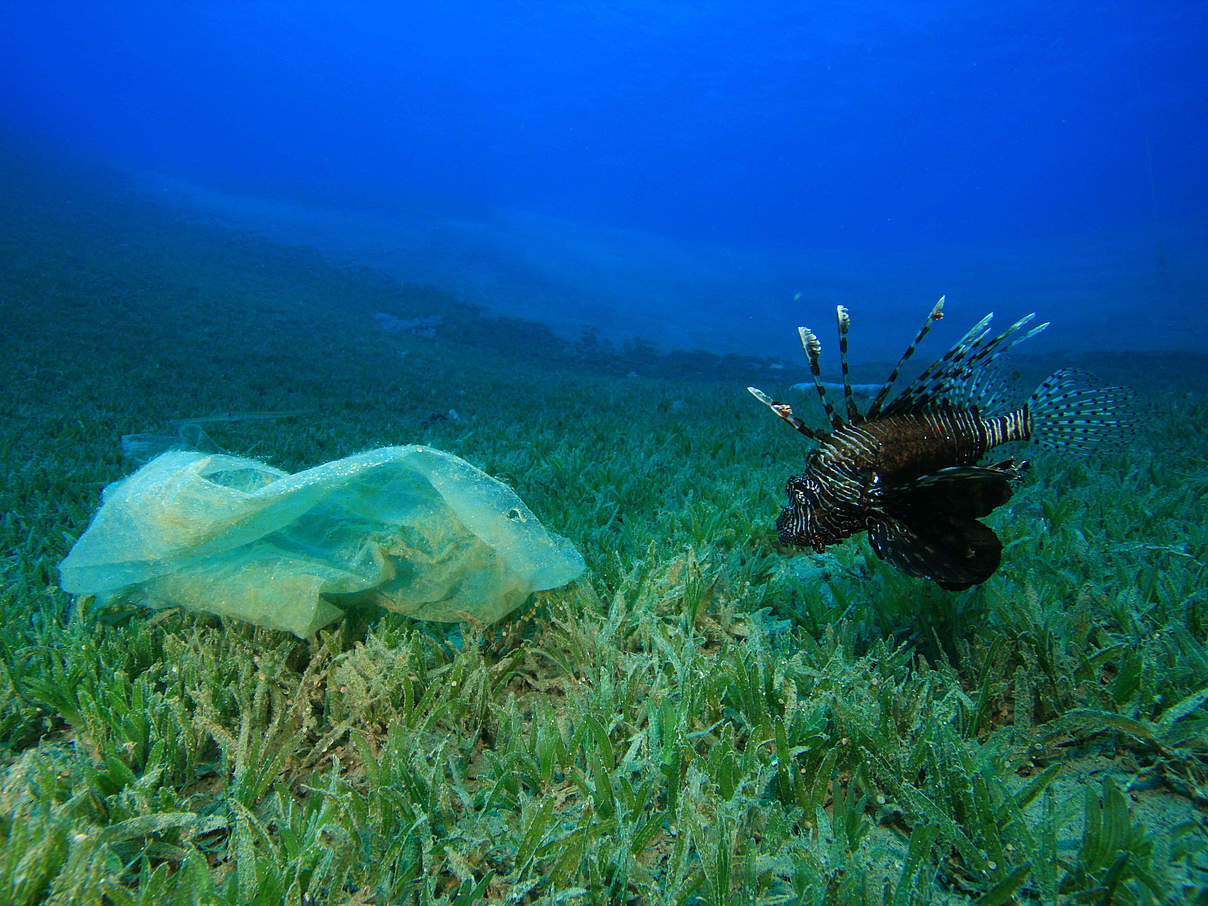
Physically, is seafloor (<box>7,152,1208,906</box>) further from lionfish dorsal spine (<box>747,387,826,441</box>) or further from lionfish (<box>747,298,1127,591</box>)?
A: lionfish dorsal spine (<box>747,387,826,441</box>)

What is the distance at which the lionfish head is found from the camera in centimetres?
202

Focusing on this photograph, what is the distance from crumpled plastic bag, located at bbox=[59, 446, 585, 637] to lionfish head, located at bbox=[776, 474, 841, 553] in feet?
2.89

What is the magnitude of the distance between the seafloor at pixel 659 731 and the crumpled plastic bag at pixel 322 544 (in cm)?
24

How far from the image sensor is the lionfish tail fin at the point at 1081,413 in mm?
2219

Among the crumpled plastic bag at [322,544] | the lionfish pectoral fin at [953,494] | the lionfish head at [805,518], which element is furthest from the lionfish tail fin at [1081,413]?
the crumpled plastic bag at [322,544]

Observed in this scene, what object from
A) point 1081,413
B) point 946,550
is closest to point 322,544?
point 946,550

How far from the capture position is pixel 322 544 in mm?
2381

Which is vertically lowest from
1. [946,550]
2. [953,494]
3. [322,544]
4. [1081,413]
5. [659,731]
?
[659,731]

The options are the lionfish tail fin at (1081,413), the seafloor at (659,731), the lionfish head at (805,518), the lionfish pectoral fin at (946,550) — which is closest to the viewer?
the seafloor at (659,731)

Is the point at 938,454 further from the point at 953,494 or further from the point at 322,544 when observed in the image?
the point at 322,544

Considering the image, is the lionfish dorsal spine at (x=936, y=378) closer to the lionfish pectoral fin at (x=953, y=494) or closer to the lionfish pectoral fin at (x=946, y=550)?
the lionfish pectoral fin at (x=953, y=494)

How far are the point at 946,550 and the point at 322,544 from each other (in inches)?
93.4

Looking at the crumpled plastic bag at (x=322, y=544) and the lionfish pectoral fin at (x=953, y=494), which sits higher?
the lionfish pectoral fin at (x=953, y=494)

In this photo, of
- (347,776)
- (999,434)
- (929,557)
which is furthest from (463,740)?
(999,434)
